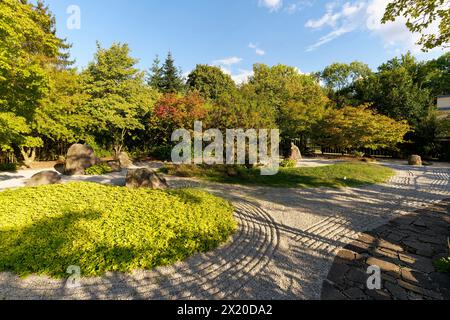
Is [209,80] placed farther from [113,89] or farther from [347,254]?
[347,254]

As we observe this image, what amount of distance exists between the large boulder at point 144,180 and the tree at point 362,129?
1620 cm

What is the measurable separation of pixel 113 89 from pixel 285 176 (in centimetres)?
1391

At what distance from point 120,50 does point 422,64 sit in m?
32.5

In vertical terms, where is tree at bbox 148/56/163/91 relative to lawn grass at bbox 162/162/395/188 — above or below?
above

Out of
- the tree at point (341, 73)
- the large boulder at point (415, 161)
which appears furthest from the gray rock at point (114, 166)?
the tree at point (341, 73)

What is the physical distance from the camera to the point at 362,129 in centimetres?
1777

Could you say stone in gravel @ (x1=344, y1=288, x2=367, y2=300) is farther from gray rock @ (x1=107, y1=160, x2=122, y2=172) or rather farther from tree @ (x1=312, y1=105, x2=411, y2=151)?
tree @ (x1=312, y1=105, x2=411, y2=151)

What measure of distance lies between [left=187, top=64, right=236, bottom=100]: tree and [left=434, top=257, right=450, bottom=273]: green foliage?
A: 1165 inches

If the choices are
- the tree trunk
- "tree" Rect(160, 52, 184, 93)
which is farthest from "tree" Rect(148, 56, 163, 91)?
the tree trunk

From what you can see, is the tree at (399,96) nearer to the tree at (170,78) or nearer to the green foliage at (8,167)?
the tree at (170,78)

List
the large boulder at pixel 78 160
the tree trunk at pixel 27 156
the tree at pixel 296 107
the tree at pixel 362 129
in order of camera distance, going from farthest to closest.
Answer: the tree at pixel 296 107, the tree at pixel 362 129, the tree trunk at pixel 27 156, the large boulder at pixel 78 160

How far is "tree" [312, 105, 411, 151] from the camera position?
1744cm

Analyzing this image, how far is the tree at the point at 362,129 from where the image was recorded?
17438 millimetres
